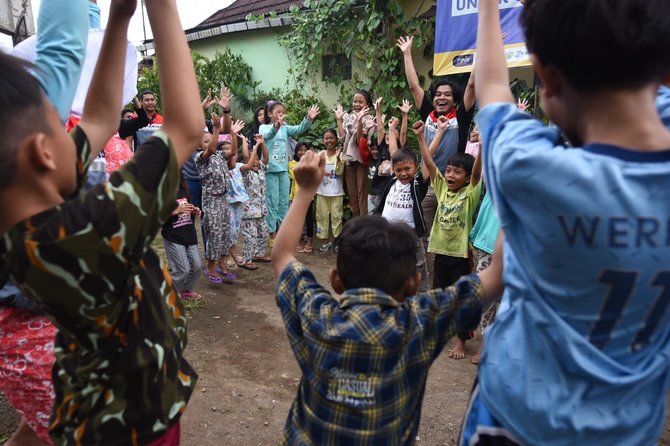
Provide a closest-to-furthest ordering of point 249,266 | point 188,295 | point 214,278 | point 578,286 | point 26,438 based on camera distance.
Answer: point 578,286
point 26,438
point 188,295
point 214,278
point 249,266

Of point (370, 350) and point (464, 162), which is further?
point (464, 162)

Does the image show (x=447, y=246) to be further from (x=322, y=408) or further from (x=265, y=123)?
(x=265, y=123)

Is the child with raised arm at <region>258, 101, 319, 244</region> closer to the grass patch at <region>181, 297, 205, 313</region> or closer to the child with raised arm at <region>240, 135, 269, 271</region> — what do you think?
the child with raised arm at <region>240, 135, 269, 271</region>

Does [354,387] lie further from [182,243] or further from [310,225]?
[310,225]

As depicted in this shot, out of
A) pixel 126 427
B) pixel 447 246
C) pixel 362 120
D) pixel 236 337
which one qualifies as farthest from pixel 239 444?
pixel 362 120

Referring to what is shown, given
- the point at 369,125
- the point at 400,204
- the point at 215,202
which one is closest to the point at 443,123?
the point at 400,204

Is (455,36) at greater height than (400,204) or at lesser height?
greater

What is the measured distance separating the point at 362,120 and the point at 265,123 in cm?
167

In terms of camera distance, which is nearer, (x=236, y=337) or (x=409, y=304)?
(x=409, y=304)

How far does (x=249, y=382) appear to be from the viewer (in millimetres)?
3533

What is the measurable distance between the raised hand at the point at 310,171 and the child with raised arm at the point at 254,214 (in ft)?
16.1

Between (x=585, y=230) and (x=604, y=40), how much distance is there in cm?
31

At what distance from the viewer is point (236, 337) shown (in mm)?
4336

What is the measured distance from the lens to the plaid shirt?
1.23 metres
